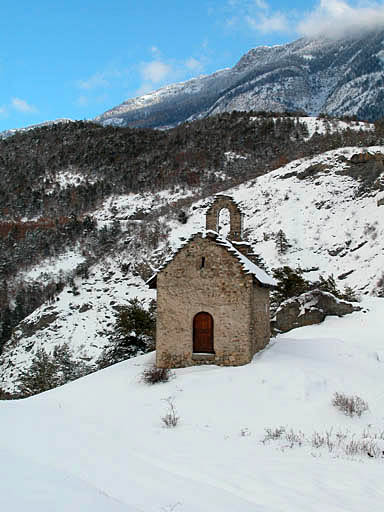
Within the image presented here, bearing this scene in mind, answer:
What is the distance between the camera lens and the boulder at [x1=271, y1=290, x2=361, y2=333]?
22281mm

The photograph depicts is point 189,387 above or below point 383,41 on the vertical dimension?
below

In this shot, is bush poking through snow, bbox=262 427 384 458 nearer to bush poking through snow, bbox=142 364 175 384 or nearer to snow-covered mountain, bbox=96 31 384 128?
bush poking through snow, bbox=142 364 175 384

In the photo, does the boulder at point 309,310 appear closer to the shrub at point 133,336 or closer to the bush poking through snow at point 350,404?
the shrub at point 133,336

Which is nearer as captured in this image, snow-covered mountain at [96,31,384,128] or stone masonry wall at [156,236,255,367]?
stone masonry wall at [156,236,255,367]

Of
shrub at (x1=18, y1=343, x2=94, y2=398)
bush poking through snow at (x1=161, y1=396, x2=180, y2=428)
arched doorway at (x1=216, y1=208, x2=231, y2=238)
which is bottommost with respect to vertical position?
shrub at (x1=18, y1=343, x2=94, y2=398)

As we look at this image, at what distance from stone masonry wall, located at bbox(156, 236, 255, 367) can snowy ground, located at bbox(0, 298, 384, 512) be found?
70 centimetres

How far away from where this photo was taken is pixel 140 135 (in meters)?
81.1

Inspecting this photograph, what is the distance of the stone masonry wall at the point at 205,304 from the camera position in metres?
14.6

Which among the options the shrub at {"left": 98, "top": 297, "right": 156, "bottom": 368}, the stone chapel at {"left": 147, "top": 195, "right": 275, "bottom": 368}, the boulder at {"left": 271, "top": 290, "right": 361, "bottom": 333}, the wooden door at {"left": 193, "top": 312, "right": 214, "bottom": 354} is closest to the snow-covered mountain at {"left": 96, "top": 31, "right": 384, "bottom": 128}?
the boulder at {"left": 271, "top": 290, "right": 361, "bottom": 333}

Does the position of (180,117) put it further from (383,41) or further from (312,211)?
(312,211)

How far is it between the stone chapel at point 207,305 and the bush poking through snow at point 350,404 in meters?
3.68

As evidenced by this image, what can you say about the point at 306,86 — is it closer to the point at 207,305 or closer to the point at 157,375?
the point at 207,305

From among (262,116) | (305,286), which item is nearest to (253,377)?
(305,286)

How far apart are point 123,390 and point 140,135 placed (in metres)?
72.2
